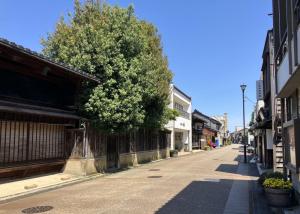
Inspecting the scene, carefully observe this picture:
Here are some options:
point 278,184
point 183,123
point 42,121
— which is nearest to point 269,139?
point 278,184

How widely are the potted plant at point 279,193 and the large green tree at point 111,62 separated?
389 inches

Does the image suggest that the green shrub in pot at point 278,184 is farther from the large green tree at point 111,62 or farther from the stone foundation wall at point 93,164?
the stone foundation wall at point 93,164

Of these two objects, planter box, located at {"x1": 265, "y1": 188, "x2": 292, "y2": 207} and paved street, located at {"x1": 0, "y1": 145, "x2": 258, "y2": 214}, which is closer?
planter box, located at {"x1": 265, "y1": 188, "x2": 292, "y2": 207}

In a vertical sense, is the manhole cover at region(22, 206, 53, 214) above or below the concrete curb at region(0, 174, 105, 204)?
below

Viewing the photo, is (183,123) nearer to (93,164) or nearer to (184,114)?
(184,114)

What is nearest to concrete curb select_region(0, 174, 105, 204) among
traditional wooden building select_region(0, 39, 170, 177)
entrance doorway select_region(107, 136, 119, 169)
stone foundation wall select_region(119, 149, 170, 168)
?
traditional wooden building select_region(0, 39, 170, 177)

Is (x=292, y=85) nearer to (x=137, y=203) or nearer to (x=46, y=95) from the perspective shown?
(x=137, y=203)

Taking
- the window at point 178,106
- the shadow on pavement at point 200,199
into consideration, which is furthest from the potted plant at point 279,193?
the window at point 178,106

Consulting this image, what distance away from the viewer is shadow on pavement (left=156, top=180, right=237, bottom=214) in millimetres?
10281

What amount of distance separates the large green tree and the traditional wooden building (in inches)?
31.5

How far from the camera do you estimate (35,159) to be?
A: 1653cm

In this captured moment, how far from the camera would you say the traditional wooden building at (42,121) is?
14.5 m

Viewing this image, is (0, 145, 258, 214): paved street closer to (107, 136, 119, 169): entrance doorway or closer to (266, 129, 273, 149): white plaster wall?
(107, 136, 119, 169): entrance doorway

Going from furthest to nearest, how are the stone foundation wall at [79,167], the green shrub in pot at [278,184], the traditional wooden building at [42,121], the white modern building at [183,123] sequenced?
1. the white modern building at [183,123]
2. the stone foundation wall at [79,167]
3. the traditional wooden building at [42,121]
4. the green shrub in pot at [278,184]
